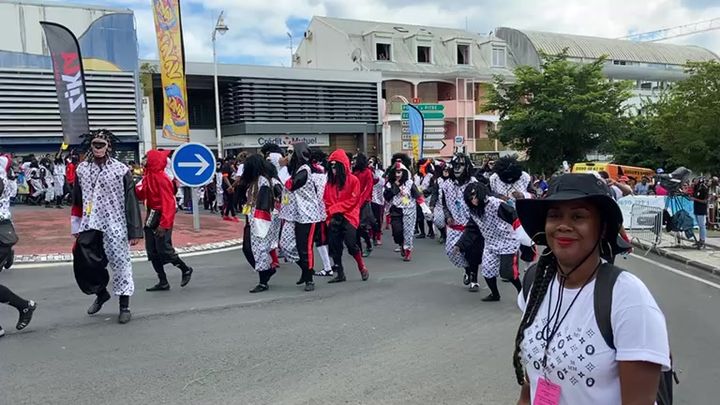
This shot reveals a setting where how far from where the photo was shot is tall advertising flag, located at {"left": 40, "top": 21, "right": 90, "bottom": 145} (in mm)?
15094

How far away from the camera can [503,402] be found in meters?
4.24

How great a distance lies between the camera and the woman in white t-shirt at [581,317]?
5.92 ft

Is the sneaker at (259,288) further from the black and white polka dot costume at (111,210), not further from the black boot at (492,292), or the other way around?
the black boot at (492,292)

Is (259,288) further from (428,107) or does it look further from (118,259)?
(428,107)

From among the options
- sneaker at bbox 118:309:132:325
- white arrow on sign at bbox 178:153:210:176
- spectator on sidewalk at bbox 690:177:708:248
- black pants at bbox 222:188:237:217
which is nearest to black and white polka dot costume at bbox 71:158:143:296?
sneaker at bbox 118:309:132:325

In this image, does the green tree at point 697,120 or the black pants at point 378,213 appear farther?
the green tree at point 697,120

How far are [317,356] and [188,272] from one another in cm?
343

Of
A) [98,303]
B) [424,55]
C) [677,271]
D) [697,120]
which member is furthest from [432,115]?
[424,55]

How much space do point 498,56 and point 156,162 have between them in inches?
1587

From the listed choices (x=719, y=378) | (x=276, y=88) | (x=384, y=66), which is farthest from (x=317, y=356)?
(x=384, y=66)

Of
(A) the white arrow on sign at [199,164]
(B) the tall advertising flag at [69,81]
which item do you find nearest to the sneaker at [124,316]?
(A) the white arrow on sign at [199,164]

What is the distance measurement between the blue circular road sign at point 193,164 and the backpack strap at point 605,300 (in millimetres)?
10199

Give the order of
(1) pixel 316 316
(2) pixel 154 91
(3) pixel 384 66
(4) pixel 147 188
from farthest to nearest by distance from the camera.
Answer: (3) pixel 384 66, (2) pixel 154 91, (4) pixel 147 188, (1) pixel 316 316

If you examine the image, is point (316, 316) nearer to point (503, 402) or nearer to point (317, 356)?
point (317, 356)
